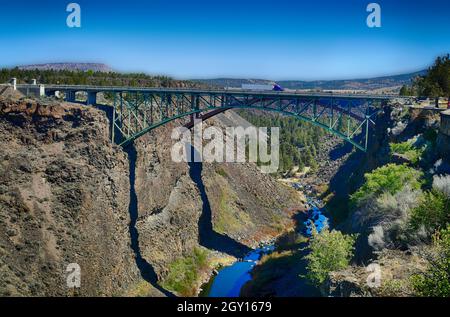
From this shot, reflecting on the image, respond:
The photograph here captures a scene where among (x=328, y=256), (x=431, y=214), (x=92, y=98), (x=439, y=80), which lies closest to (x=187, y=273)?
(x=328, y=256)

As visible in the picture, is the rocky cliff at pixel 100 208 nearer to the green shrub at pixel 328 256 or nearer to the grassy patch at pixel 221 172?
the grassy patch at pixel 221 172

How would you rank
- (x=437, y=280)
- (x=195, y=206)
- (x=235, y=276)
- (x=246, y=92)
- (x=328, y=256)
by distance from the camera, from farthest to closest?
(x=195, y=206)
(x=246, y=92)
(x=235, y=276)
(x=328, y=256)
(x=437, y=280)

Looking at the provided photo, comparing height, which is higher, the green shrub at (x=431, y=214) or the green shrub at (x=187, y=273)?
the green shrub at (x=431, y=214)

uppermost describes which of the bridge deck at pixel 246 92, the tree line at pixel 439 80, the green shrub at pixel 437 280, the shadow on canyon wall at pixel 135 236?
the tree line at pixel 439 80

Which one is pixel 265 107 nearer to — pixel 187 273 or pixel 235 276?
pixel 235 276

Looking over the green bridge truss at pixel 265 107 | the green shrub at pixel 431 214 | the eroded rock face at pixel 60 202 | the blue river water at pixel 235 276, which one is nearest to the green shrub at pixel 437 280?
the green shrub at pixel 431 214

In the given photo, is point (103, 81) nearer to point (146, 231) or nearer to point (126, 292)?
point (146, 231)
